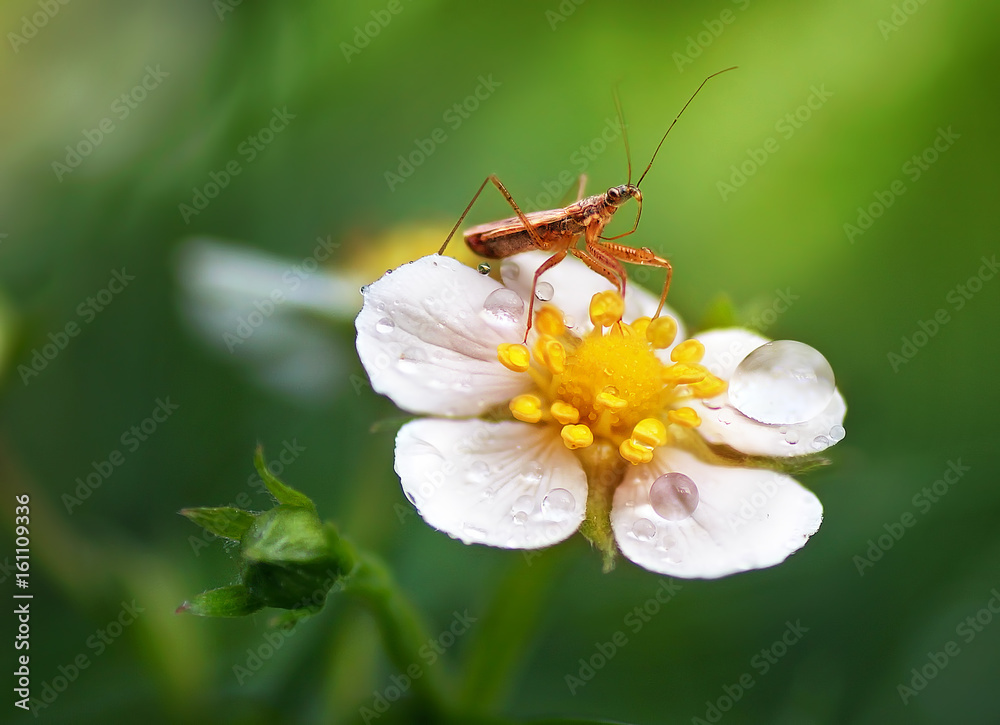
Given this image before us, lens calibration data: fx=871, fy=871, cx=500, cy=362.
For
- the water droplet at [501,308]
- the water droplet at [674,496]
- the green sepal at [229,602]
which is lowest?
the green sepal at [229,602]

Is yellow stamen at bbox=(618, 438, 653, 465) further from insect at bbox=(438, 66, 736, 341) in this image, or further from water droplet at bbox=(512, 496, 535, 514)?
insect at bbox=(438, 66, 736, 341)

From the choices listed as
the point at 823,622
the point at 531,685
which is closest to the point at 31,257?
the point at 531,685

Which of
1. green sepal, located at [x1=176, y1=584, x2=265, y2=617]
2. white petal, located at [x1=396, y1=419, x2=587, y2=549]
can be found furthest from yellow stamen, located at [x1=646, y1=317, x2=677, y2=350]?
green sepal, located at [x1=176, y1=584, x2=265, y2=617]

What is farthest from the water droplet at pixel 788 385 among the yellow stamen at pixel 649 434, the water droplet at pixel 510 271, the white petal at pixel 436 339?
the water droplet at pixel 510 271

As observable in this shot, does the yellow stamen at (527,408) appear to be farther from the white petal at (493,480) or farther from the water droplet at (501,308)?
the water droplet at (501,308)

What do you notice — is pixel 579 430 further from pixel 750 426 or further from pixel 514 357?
pixel 750 426
